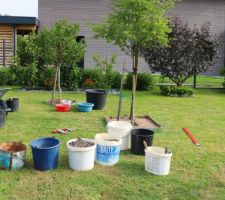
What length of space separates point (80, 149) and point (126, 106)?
4.78m

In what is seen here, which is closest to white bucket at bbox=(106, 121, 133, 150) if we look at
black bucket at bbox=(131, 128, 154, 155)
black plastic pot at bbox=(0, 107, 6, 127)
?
black bucket at bbox=(131, 128, 154, 155)

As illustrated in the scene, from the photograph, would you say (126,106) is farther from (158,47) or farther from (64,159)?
(64,159)

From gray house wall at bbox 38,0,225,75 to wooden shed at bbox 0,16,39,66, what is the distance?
1724 mm

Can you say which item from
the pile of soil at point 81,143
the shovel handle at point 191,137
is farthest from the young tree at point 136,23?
the pile of soil at point 81,143

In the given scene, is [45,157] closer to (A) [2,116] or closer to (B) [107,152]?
(B) [107,152]

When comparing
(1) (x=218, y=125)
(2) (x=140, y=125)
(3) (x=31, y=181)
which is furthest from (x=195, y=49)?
(3) (x=31, y=181)

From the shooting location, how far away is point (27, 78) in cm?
1125

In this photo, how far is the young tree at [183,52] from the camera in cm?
1156

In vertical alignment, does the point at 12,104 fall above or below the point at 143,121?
above

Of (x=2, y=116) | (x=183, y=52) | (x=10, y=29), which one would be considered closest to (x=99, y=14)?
(x=10, y=29)

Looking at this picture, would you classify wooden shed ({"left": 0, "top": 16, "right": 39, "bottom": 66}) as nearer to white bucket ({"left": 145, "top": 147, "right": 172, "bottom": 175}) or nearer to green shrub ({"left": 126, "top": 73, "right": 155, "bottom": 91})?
green shrub ({"left": 126, "top": 73, "right": 155, "bottom": 91})

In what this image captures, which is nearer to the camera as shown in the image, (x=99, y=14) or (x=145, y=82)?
(x=145, y=82)

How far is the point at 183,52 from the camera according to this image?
460 inches

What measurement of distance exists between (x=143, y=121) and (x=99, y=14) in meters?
11.9
